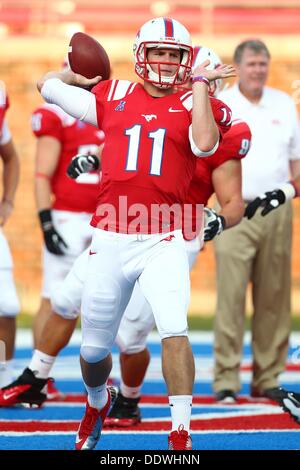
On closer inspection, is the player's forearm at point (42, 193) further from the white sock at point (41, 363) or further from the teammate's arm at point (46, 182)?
the white sock at point (41, 363)

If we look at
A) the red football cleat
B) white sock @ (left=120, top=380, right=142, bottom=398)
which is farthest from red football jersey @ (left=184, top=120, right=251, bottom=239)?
the red football cleat

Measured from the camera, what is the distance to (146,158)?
375 cm

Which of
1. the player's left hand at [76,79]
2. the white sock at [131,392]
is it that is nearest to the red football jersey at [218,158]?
the white sock at [131,392]

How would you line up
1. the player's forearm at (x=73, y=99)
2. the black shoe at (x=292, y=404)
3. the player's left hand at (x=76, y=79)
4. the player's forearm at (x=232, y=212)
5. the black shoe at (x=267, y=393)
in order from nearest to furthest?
the player's forearm at (x=73, y=99)
the player's left hand at (x=76, y=79)
the black shoe at (x=292, y=404)
the player's forearm at (x=232, y=212)
the black shoe at (x=267, y=393)

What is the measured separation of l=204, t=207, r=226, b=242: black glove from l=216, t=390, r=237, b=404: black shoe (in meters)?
1.14

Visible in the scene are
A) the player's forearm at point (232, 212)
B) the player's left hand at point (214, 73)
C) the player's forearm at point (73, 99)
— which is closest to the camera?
the player's left hand at point (214, 73)

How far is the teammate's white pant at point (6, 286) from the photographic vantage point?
5.03 metres

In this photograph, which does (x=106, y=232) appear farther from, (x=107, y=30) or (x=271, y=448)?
(x=107, y=30)

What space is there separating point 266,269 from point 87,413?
1.95 metres

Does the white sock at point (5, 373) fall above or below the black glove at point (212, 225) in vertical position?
below

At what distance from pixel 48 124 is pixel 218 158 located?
1.36 m

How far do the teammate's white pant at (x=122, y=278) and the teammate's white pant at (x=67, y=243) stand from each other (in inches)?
77.5

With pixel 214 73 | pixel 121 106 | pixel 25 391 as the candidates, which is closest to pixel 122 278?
pixel 121 106
